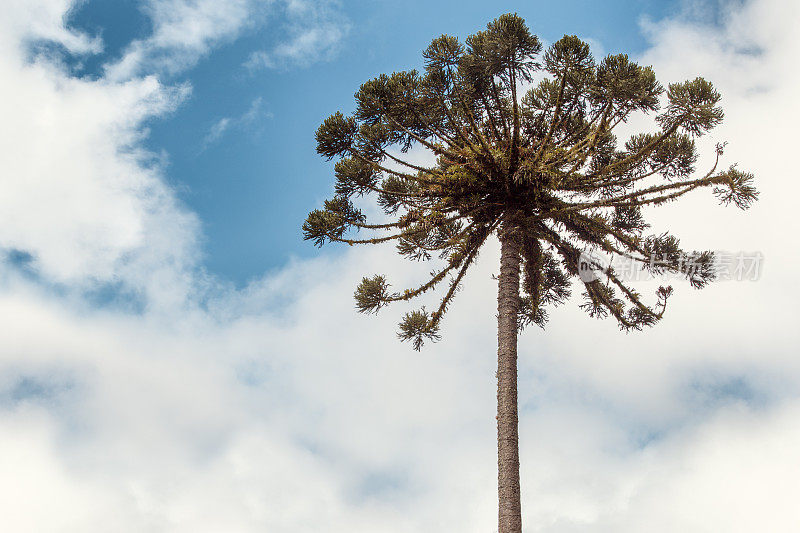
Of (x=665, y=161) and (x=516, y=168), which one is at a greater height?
(x=665, y=161)

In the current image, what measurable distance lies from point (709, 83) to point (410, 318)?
265 inches

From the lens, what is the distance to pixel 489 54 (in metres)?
10.7

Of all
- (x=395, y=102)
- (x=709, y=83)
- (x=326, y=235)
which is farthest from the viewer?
(x=326, y=235)

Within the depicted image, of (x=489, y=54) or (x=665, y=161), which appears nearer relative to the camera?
(x=489, y=54)

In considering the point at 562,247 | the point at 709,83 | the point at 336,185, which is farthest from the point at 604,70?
the point at 336,185

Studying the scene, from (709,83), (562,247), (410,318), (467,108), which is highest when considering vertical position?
(467,108)

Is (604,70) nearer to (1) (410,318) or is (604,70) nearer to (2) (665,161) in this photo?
(2) (665,161)

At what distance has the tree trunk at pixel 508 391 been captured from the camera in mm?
9531

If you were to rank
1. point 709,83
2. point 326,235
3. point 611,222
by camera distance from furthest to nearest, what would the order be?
point 611,222, point 326,235, point 709,83

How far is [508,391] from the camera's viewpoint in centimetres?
1028

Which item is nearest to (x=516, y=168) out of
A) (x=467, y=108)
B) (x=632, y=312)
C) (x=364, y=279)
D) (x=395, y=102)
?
(x=467, y=108)

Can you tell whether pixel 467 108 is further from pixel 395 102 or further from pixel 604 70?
pixel 604 70

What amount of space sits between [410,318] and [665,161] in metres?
6.24

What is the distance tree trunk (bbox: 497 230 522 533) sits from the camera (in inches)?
375
